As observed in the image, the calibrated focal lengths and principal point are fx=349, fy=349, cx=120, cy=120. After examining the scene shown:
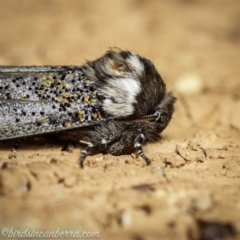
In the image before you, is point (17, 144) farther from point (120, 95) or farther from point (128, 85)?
point (128, 85)

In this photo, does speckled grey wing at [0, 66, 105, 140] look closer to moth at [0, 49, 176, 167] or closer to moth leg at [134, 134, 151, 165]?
moth at [0, 49, 176, 167]

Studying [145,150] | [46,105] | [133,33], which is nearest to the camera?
[46,105]

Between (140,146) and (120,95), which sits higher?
(120,95)

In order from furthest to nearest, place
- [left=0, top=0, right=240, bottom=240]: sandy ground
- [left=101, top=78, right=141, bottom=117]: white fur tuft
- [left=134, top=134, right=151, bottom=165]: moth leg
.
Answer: [left=101, top=78, right=141, bottom=117]: white fur tuft, [left=134, top=134, right=151, bottom=165]: moth leg, [left=0, top=0, right=240, bottom=240]: sandy ground

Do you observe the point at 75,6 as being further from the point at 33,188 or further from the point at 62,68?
the point at 33,188

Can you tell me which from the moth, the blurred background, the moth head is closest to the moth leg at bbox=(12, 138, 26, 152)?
the moth

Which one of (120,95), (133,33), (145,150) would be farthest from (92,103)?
(133,33)

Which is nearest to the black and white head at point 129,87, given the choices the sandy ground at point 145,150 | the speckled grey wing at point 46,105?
the speckled grey wing at point 46,105

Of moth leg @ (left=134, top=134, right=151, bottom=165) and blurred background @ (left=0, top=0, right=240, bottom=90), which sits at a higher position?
blurred background @ (left=0, top=0, right=240, bottom=90)
